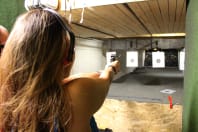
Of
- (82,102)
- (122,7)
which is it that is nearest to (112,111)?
(122,7)

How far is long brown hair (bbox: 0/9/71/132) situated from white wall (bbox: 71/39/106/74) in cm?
206

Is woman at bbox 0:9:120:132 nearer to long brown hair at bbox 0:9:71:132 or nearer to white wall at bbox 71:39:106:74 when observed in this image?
long brown hair at bbox 0:9:71:132

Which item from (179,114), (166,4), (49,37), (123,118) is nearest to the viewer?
(49,37)

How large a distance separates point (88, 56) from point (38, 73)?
2.50 metres

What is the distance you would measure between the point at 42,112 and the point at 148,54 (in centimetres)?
280

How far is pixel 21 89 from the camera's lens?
1.98 ft

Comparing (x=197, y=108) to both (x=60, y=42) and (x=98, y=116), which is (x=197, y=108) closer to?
(x=60, y=42)

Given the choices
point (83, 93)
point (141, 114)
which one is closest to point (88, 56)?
point (141, 114)

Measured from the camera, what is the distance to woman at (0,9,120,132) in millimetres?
581

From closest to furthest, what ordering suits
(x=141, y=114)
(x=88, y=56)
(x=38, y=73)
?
1. (x=38, y=73)
2. (x=141, y=114)
3. (x=88, y=56)

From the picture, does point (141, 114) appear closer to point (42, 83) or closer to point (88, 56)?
point (42, 83)

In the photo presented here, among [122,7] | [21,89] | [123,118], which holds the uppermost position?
[122,7]

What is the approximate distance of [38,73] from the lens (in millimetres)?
581

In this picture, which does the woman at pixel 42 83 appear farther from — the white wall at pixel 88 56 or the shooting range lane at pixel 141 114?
the white wall at pixel 88 56
